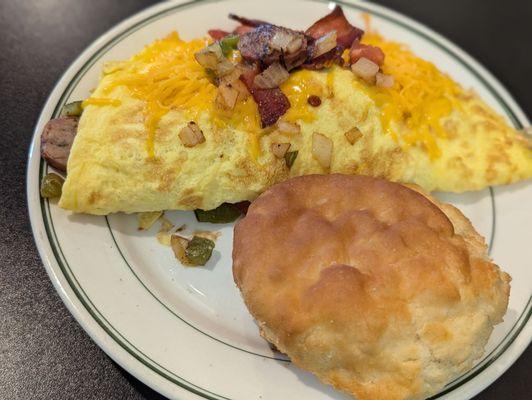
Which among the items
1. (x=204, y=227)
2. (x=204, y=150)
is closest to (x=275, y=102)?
(x=204, y=150)

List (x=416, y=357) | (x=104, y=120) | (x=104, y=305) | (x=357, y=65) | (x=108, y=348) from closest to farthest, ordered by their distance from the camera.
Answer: (x=416, y=357) < (x=108, y=348) < (x=104, y=305) < (x=104, y=120) < (x=357, y=65)

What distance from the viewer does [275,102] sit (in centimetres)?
226

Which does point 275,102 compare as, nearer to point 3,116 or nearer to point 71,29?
point 3,116

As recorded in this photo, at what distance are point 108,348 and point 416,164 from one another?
1.63m

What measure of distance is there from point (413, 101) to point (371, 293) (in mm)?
1129

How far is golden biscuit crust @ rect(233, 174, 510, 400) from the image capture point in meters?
1.75

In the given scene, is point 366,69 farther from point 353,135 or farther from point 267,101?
point 267,101

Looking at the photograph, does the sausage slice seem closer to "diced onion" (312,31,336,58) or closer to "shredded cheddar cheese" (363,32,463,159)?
"diced onion" (312,31,336,58)

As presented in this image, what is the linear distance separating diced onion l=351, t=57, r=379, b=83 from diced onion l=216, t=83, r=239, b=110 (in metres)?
0.63

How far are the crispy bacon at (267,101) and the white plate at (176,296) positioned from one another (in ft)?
1.95

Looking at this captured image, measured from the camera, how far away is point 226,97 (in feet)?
7.27

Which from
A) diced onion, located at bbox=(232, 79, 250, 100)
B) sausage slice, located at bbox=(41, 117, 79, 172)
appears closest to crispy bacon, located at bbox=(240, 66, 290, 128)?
diced onion, located at bbox=(232, 79, 250, 100)

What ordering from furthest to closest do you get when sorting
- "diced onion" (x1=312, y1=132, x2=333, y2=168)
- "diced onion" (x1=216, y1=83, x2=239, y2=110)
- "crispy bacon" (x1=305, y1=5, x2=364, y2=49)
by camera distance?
"crispy bacon" (x1=305, y1=5, x2=364, y2=49) → "diced onion" (x1=312, y1=132, x2=333, y2=168) → "diced onion" (x1=216, y1=83, x2=239, y2=110)

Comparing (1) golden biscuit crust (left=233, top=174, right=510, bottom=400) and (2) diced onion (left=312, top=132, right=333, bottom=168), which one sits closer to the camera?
(1) golden biscuit crust (left=233, top=174, right=510, bottom=400)
